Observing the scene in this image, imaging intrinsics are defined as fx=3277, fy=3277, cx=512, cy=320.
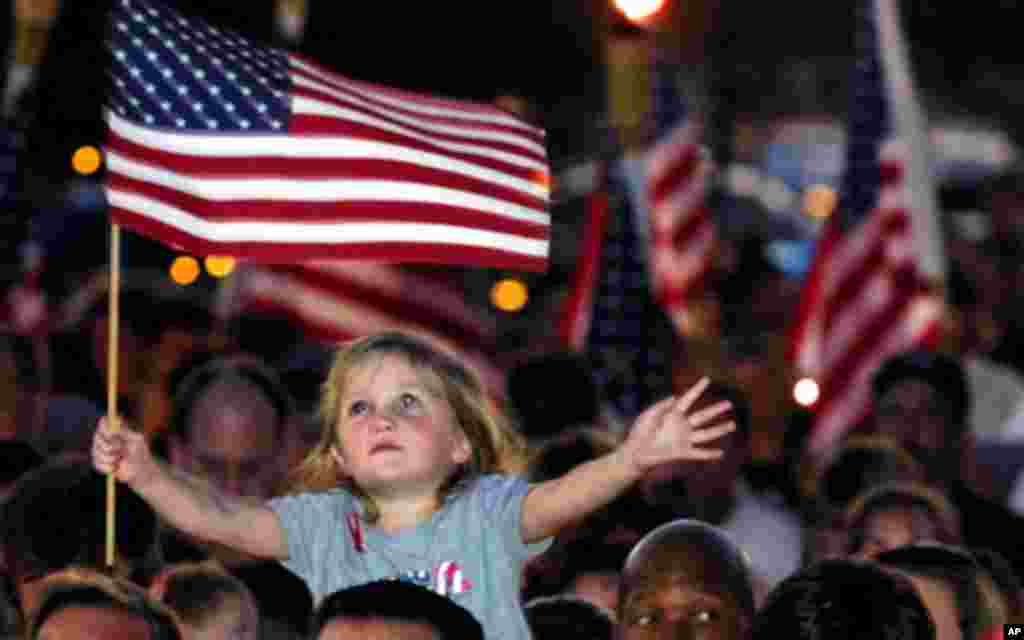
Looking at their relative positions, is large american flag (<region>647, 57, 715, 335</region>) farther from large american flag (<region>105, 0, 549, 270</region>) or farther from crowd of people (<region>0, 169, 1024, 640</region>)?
large american flag (<region>105, 0, 549, 270</region>)

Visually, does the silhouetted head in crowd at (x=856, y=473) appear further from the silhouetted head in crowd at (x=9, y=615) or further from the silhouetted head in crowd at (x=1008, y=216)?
the silhouetted head in crowd at (x=1008, y=216)

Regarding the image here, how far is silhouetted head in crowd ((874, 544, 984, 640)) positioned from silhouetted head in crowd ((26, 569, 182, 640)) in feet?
5.64

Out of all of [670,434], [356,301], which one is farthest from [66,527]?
[356,301]

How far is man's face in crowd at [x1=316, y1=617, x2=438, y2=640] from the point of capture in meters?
6.44

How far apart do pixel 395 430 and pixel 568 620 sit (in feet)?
1.99

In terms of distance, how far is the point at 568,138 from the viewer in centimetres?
2505

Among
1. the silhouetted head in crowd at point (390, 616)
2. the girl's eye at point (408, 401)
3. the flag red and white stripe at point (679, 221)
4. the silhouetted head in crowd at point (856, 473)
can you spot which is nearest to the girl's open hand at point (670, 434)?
the silhouetted head in crowd at point (390, 616)

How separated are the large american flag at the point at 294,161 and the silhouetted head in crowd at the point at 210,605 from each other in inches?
34.5

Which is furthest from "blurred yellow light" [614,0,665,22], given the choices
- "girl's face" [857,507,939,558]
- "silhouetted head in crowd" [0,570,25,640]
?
"silhouetted head in crowd" [0,570,25,640]

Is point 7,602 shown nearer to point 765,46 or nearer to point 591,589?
point 591,589

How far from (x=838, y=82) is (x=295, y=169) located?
17559 mm

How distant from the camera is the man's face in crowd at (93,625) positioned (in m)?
6.95

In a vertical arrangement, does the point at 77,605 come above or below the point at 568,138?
above

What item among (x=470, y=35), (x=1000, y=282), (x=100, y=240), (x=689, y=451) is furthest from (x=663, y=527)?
(x=470, y=35)
